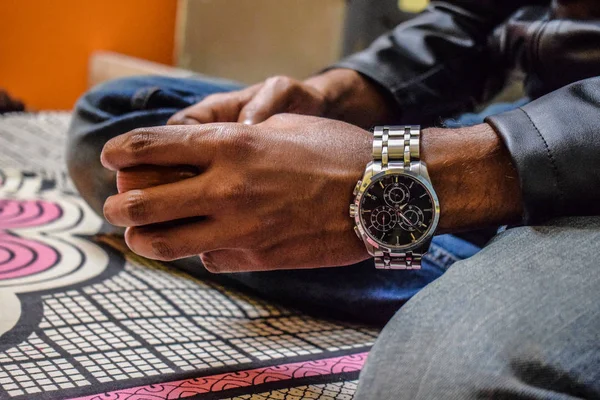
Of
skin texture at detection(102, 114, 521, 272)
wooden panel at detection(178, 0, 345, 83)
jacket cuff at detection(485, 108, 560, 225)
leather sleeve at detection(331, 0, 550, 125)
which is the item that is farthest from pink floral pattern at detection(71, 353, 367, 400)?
wooden panel at detection(178, 0, 345, 83)

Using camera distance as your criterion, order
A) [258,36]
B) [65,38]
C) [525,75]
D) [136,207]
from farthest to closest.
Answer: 1. [65,38]
2. [258,36]
3. [525,75]
4. [136,207]

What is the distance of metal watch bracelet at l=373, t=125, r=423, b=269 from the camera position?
534 mm

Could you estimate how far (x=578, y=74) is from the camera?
0.73m

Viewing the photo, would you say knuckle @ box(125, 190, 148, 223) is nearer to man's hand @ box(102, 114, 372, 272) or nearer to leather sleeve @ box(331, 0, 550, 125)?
man's hand @ box(102, 114, 372, 272)

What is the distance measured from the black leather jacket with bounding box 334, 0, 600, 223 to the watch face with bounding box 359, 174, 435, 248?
70mm

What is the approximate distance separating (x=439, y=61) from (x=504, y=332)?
63cm

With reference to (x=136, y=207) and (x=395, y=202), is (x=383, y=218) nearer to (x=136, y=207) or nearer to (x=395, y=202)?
(x=395, y=202)

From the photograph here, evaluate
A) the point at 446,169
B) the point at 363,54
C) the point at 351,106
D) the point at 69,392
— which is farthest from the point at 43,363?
the point at 363,54

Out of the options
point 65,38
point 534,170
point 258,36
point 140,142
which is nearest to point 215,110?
point 140,142

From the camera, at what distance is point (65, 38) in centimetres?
268

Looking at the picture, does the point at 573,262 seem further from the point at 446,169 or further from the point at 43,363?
the point at 43,363

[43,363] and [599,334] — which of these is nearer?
[599,334]

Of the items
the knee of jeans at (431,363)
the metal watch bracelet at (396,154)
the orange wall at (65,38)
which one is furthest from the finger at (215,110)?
the orange wall at (65,38)

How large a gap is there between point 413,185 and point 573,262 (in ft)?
0.40
